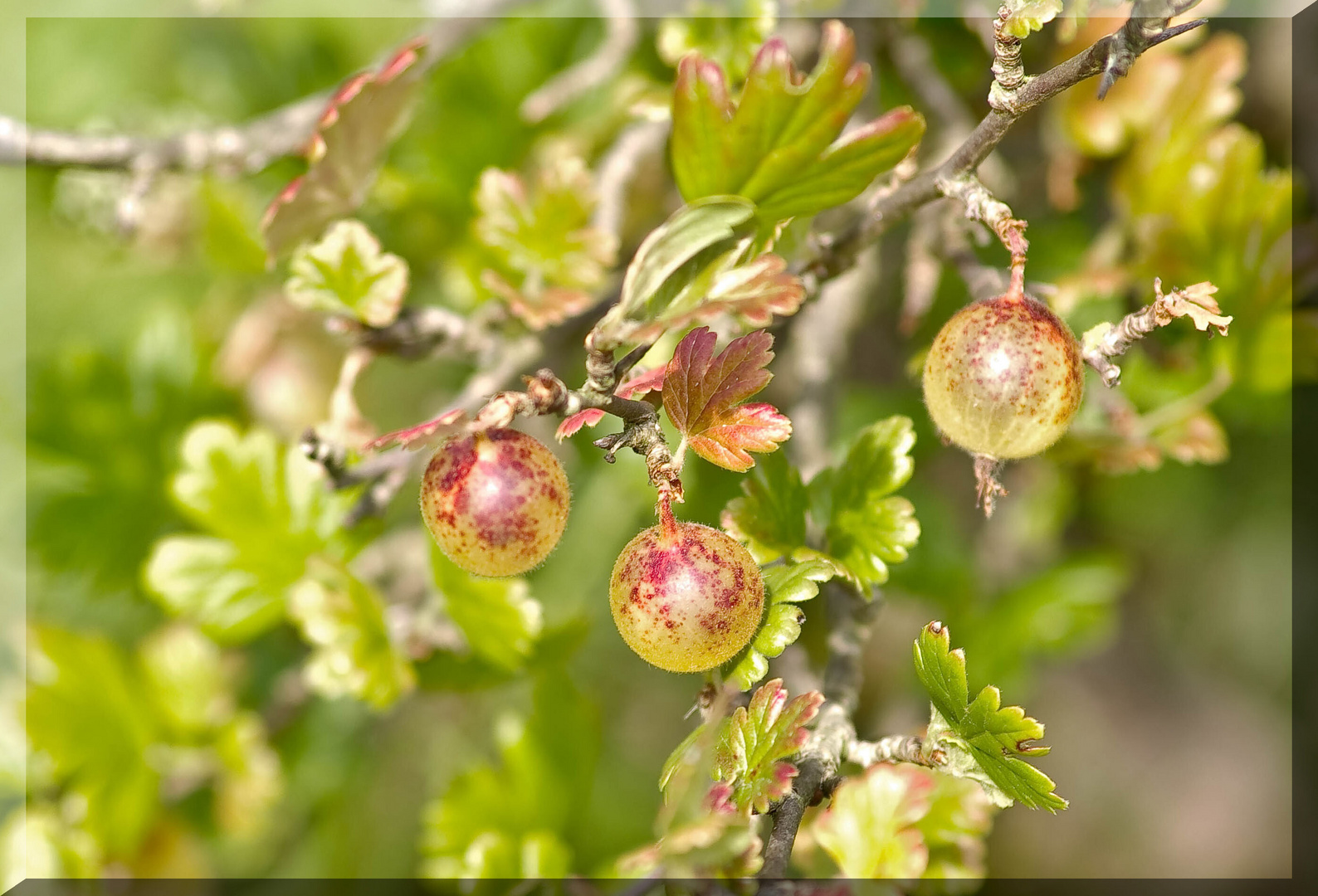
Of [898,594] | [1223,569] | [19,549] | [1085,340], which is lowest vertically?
[1223,569]

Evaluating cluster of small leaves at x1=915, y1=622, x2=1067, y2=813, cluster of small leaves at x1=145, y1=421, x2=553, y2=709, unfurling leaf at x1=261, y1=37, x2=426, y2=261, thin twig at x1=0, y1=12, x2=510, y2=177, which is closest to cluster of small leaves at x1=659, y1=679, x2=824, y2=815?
cluster of small leaves at x1=915, y1=622, x2=1067, y2=813

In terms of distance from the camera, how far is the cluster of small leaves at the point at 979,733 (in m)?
0.72

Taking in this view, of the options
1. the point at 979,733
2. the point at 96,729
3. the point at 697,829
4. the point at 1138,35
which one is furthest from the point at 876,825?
the point at 96,729

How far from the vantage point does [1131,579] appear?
6.49ft

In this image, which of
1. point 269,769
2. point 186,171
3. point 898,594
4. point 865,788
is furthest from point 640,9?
point 269,769

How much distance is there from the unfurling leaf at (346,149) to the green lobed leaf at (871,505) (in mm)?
559

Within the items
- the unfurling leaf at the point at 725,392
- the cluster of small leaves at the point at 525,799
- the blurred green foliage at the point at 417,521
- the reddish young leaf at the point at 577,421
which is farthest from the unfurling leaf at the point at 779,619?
the cluster of small leaves at the point at 525,799

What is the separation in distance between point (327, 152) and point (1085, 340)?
0.71 metres

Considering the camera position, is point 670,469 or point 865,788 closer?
point 670,469

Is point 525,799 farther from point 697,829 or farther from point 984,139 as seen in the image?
point 984,139

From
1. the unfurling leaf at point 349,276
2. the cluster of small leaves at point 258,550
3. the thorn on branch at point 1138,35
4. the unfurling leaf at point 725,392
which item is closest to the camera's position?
the thorn on branch at point 1138,35

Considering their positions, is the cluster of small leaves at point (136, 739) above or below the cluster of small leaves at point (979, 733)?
below

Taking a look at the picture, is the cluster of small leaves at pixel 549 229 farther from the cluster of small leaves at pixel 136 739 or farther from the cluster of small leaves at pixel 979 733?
the cluster of small leaves at pixel 136 739

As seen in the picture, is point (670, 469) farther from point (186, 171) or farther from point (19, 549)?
point (19, 549)
